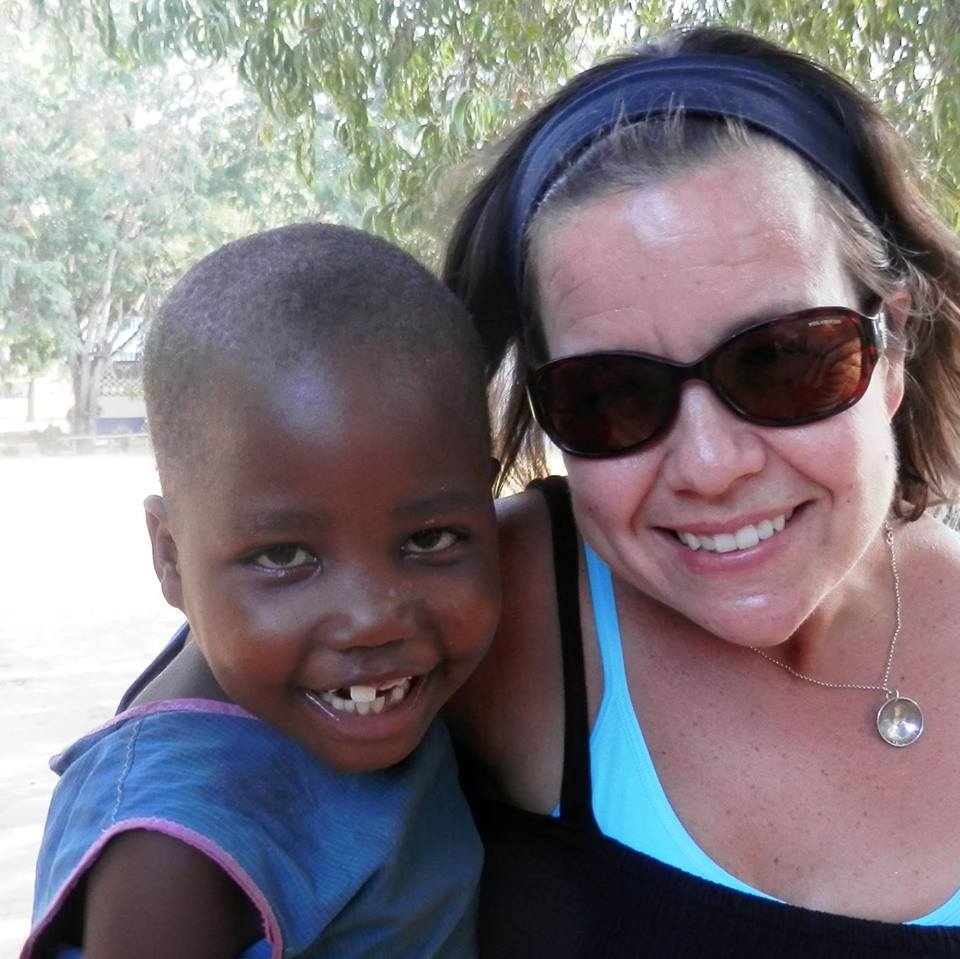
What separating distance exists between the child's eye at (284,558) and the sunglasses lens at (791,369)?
63 centimetres

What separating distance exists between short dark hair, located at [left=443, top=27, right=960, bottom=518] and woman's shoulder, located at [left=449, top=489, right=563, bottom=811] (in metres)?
0.33

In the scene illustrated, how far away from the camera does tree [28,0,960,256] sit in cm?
538

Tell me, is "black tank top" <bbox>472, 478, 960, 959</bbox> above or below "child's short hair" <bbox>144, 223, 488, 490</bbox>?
below

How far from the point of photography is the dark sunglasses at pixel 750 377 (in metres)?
1.82

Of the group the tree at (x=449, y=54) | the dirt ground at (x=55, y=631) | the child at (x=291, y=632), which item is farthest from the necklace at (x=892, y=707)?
the dirt ground at (x=55, y=631)

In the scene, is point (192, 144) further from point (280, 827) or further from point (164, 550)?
point (280, 827)

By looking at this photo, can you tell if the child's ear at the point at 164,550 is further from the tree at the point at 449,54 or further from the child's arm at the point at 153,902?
the tree at the point at 449,54

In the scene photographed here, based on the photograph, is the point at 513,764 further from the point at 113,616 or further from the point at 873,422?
the point at 113,616

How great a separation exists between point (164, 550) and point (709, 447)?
79cm

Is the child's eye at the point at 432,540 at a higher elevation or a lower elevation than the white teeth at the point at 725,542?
higher

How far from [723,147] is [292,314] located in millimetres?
677

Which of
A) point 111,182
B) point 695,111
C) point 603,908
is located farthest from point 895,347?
point 111,182

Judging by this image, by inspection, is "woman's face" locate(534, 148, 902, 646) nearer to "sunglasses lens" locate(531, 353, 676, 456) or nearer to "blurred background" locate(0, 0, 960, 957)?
"sunglasses lens" locate(531, 353, 676, 456)

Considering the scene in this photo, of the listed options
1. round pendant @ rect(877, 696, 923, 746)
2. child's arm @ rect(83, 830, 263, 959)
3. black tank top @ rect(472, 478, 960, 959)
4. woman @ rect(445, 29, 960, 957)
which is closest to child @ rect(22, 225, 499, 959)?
child's arm @ rect(83, 830, 263, 959)
